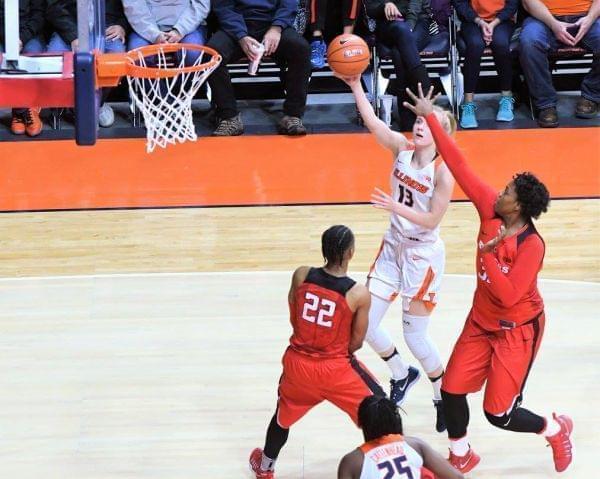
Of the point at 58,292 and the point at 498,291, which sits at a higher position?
the point at 498,291

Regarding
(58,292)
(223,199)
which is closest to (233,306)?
(58,292)

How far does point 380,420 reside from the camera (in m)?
4.00

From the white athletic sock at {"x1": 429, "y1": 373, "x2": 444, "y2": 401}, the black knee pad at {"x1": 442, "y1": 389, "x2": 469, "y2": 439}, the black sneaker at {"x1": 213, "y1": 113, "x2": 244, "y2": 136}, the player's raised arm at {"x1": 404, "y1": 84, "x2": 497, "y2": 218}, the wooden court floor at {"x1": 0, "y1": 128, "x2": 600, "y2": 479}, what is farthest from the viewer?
the black sneaker at {"x1": 213, "y1": 113, "x2": 244, "y2": 136}

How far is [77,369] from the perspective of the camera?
5.94 meters

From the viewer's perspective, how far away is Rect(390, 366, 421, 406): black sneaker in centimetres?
555

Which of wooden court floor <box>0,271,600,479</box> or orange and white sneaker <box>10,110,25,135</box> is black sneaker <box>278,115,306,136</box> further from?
wooden court floor <box>0,271,600,479</box>

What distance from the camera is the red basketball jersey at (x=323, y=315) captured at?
4.50m

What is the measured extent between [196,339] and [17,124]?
3637 mm

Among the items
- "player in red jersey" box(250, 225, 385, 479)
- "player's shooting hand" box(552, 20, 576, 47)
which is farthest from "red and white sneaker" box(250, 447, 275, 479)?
"player's shooting hand" box(552, 20, 576, 47)

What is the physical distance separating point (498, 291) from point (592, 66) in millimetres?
5266

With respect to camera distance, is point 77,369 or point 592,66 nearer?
point 77,369

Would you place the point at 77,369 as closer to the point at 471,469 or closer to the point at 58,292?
the point at 58,292

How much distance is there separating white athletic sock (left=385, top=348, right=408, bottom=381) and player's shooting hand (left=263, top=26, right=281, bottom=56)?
4.08 meters

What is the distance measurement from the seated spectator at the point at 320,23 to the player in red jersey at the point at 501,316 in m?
4.47
